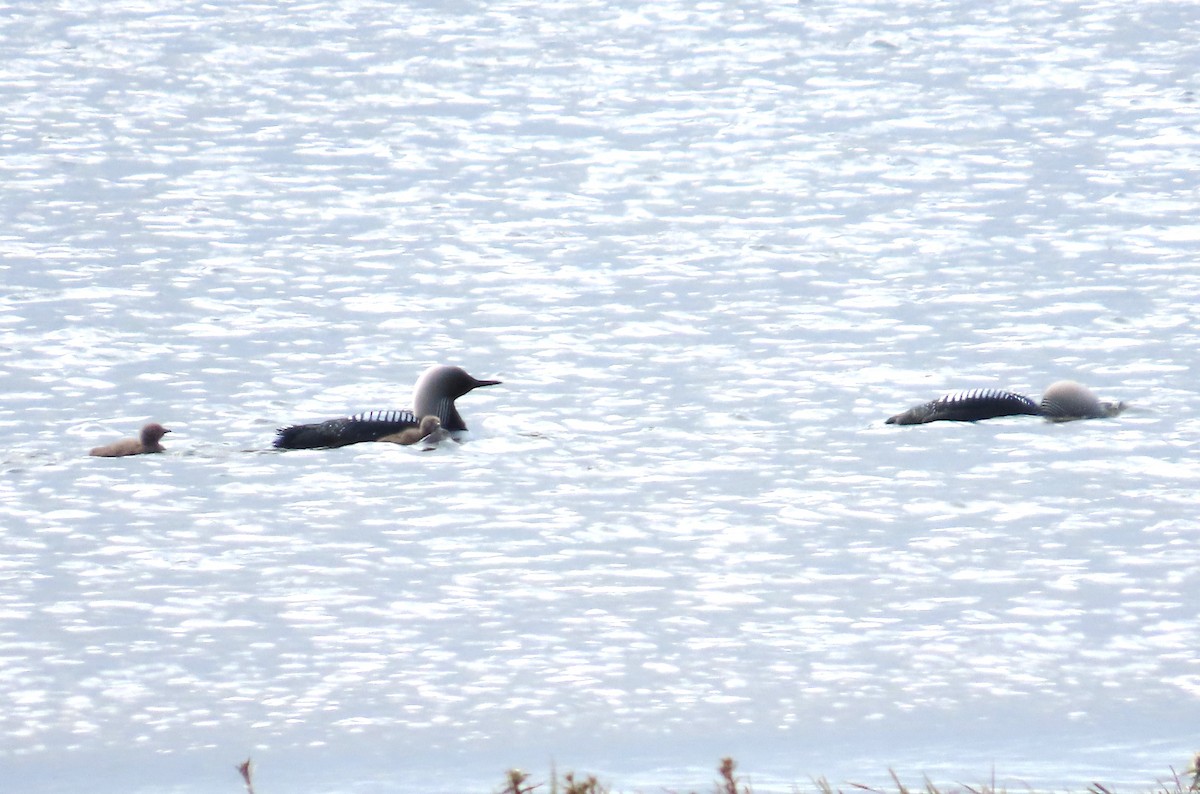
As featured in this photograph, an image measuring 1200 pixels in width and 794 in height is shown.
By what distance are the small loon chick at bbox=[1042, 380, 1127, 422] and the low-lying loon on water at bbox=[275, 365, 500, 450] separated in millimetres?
3249

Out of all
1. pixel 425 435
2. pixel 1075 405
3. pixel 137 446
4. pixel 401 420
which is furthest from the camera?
pixel 401 420

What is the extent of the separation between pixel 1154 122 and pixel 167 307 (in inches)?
364

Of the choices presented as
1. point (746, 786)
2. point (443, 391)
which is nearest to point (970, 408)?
point (443, 391)

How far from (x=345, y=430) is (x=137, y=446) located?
1151 mm

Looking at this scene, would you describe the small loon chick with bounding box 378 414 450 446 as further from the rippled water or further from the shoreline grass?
the shoreline grass

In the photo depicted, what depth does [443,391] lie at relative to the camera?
37.5 feet

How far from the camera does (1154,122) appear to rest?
57.7 ft

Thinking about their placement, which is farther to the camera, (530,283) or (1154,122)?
(1154,122)

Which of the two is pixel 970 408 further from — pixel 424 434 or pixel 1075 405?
pixel 424 434

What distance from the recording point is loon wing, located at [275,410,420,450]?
10.7 m

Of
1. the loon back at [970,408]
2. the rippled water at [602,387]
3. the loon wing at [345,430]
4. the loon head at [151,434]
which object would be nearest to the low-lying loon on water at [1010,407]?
the loon back at [970,408]

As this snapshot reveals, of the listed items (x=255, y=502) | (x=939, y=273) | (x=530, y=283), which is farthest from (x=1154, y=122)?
(x=255, y=502)

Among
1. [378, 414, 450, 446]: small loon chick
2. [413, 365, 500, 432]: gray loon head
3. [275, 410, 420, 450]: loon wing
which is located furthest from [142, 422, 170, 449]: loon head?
[413, 365, 500, 432]: gray loon head

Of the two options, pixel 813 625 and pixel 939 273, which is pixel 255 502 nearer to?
pixel 813 625
